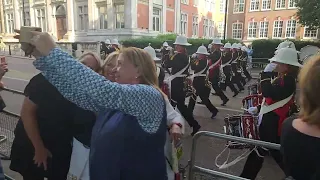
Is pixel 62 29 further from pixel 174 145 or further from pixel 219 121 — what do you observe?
pixel 174 145

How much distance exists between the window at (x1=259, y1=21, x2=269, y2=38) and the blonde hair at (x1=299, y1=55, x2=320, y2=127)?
51522mm

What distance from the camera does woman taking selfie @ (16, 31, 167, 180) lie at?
1348mm

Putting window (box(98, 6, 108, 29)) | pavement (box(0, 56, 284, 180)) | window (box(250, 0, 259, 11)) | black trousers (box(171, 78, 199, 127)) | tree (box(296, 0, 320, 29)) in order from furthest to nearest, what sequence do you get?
window (box(250, 0, 259, 11))
window (box(98, 6, 108, 29))
tree (box(296, 0, 320, 29))
black trousers (box(171, 78, 199, 127))
pavement (box(0, 56, 284, 180))

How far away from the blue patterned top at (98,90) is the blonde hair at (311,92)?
808mm

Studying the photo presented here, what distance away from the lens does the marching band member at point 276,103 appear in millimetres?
3422

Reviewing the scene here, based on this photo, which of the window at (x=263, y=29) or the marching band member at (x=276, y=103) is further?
the window at (x=263, y=29)

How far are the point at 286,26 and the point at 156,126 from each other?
50928mm

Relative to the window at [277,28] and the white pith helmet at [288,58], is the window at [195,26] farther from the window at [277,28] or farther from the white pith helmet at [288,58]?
the white pith helmet at [288,58]

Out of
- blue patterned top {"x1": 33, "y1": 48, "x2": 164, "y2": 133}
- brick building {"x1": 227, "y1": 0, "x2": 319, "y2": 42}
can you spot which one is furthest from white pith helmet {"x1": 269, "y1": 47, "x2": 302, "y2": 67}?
brick building {"x1": 227, "y1": 0, "x2": 319, "y2": 42}

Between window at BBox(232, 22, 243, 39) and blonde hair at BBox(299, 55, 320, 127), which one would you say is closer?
blonde hair at BBox(299, 55, 320, 127)

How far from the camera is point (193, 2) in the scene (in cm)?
4931

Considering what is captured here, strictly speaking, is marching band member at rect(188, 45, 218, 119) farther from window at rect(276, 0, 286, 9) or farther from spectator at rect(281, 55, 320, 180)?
window at rect(276, 0, 286, 9)

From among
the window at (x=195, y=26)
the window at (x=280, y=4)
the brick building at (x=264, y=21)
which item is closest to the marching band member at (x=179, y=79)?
the brick building at (x=264, y=21)

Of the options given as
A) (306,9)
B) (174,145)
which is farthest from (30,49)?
(306,9)
